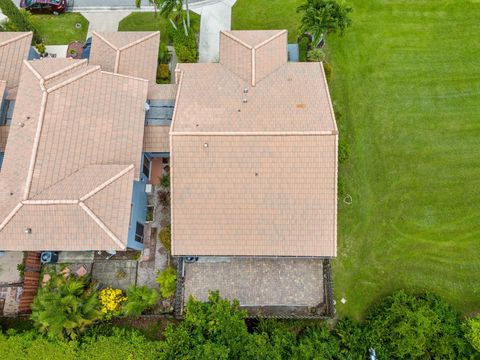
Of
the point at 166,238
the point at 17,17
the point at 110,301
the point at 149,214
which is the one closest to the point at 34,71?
the point at 17,17

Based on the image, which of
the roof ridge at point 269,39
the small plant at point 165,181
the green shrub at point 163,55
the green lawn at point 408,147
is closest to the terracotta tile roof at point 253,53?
the roof ridge at point 269,39

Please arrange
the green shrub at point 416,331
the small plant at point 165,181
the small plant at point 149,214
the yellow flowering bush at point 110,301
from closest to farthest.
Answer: the green shrub at point 416,331
the yellow flowering bush at point 110,301
the small plant at point 149,214
the small plant at point 165,181

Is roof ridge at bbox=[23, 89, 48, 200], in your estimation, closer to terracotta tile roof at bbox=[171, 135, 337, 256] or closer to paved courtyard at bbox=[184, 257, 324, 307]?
terracotta tile roof at bbox=[171, 135, 337, 256]

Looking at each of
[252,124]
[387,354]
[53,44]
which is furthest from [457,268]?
[53,44]

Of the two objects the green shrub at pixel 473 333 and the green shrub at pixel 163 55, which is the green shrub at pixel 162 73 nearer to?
the green shrub at pixel 163 55

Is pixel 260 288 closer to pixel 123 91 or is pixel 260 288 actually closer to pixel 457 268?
pixel 457 268

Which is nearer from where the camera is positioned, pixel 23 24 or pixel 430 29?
pixel 23 24
